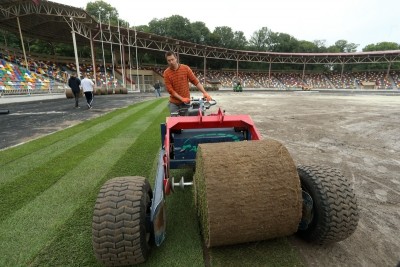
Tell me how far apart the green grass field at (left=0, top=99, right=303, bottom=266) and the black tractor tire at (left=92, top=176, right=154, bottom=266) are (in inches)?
11.7

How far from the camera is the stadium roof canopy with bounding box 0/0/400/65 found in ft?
84.4

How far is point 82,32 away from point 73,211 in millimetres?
38403

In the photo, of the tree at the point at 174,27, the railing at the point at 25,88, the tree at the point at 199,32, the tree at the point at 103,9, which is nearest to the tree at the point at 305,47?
the tree at the point at 199,32

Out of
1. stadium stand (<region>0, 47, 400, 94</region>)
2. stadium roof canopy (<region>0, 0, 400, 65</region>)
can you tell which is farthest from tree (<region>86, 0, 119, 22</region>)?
stadium roof canopy (<region>0, 0, 400, 65</region>)

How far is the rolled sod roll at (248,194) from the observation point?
1.90 metres

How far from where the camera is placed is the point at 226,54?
57.1m

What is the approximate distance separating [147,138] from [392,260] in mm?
5727

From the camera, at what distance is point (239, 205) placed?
191 centimetres

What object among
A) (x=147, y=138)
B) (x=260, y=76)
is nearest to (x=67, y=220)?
(x=147, y=138)

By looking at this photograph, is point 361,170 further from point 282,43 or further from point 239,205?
point 282,43

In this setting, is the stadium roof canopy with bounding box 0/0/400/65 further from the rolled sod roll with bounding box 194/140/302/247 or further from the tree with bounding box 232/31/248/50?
the rolled sod roll with bounding box 194/140/302/247

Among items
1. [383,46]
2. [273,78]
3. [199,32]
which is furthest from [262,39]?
[383,46]

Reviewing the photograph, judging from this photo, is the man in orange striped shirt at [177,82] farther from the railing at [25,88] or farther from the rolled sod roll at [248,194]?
the railing at [25,88]

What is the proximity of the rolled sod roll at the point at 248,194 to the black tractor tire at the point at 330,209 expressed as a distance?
272mm
